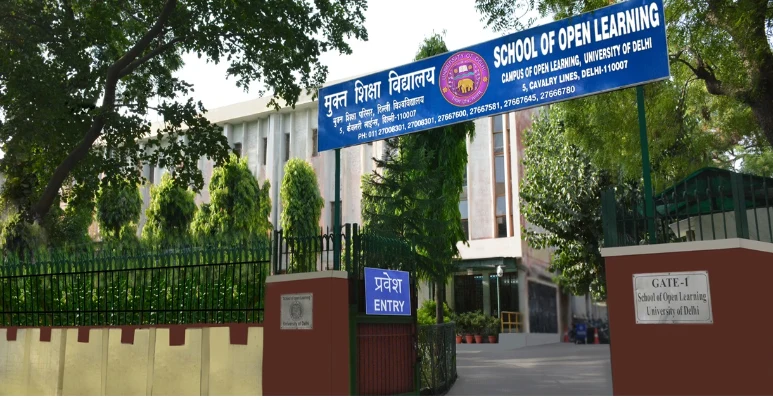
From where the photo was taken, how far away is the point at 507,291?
36.1 m

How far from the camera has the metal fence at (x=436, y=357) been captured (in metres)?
12.4

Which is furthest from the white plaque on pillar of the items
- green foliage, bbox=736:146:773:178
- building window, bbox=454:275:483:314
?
building window, bbox=454:275:483:314

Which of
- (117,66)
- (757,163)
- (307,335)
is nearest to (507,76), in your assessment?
(307,335)

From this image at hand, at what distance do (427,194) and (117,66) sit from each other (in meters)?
8.95

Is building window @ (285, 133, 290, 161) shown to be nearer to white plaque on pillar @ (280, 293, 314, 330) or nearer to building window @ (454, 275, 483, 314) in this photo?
building window @ (454, 275, 483, 314)

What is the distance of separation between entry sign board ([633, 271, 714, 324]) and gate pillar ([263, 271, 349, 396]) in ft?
12.7

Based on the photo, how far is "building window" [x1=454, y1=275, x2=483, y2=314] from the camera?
118ft

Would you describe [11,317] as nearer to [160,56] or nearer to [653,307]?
[160,56]

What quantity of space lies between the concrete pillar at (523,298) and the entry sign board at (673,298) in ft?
91.0

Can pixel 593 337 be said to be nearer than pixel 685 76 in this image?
No

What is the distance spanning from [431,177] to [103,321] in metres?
10.1

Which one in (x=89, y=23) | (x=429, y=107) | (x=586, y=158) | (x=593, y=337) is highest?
(x=89, y=23)

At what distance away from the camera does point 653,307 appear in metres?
8.19

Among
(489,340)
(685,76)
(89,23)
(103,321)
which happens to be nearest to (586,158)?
(685,76)
